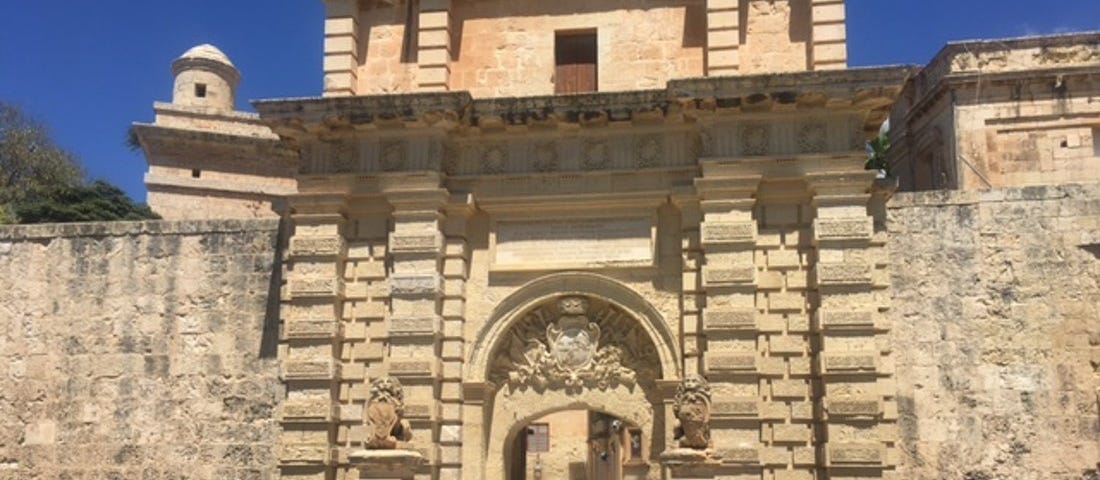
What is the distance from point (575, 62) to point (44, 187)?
61.9 ft

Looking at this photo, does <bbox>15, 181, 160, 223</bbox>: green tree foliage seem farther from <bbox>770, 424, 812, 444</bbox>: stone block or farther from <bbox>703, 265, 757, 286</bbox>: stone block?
<bbox>770, 424, 812, 444</bbox>: stone block

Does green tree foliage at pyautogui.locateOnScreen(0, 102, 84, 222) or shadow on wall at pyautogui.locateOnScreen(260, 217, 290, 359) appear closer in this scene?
shadow on wall at pyautogui.locateOnScreen(260, 217, 290, 359)

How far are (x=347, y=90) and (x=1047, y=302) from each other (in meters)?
8.28

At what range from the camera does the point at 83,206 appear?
25.6 m

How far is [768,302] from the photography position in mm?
11953

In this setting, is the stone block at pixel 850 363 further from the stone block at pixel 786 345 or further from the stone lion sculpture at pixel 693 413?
the stone lion sculpture at pixel 693 413

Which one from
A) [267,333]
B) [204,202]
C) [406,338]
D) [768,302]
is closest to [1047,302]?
[768,302]

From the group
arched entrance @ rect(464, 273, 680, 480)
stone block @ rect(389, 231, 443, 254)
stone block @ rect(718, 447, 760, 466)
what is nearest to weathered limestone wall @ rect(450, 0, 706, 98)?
stone block @ rect(389, 231, 443, 254)

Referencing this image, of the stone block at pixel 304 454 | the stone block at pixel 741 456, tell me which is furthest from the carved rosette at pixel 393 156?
the stone block at pixel 741 456

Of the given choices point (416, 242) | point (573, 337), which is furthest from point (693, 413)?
point (416, 242)

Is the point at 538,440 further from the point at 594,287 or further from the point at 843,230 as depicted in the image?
the point at 843,230

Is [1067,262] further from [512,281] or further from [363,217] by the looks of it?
[363,217]

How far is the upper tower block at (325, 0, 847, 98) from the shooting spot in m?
12.5

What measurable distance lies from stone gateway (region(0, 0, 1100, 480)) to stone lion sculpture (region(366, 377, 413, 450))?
29 mm
